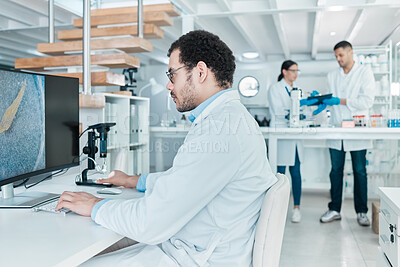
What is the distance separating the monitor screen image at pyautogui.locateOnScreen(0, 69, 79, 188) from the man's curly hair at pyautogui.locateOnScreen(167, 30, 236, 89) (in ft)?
1.84

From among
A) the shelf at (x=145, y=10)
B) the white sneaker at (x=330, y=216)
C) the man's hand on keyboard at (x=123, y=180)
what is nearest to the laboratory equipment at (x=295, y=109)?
the white sneaker at (x=330, y=216)

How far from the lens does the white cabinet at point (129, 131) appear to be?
3400mm

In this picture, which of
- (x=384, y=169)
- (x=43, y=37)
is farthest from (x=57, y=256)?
A: (x=43, y=37)

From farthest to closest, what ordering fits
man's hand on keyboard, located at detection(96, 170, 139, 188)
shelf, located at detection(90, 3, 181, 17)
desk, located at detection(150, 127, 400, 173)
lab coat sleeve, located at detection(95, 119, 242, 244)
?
shelf, located at detection(90, 3, 181, 17) < desk, located at detection(150, 127, 400, 173) < man's hand on keyboard, located at detection(96, 170, 139, 188) < lab coat sleeve, located at detection(95, 119, 242, 244)

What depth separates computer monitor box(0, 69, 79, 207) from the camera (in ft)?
4.08

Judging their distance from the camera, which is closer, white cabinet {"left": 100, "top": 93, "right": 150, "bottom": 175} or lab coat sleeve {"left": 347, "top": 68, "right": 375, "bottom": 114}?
white cabinet {"left": 100, "top": 93, "right": 150, "bottom": 175}

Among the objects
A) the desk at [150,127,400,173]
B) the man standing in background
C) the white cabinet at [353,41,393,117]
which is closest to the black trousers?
the man standing in background

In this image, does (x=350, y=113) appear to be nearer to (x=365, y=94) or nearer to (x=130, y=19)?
(x=365, y=94)

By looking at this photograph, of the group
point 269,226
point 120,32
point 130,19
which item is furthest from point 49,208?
point 130,19

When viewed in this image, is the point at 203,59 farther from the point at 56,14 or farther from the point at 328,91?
the point at 56,14

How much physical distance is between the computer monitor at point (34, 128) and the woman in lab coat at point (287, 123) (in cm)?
250

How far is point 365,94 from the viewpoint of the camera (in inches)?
141

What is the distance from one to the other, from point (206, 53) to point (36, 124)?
69 cm

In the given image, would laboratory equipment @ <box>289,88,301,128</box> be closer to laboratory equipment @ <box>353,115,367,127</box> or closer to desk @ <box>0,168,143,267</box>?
laboratory equipment @ <box>353,115,367,127</box>
